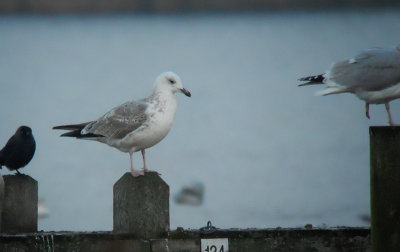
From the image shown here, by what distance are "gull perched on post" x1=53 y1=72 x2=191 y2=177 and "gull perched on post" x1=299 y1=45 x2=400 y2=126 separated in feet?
4.21

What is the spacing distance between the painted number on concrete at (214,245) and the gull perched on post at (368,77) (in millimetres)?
2019

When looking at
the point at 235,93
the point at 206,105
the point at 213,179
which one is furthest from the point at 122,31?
the point at 213,179

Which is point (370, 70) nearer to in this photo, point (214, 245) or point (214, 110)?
point (214, 245)

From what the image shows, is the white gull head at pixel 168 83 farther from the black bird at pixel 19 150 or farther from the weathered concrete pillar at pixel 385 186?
the weathered concrete pillar at pixel 385 186

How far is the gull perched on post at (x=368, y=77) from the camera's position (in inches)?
276

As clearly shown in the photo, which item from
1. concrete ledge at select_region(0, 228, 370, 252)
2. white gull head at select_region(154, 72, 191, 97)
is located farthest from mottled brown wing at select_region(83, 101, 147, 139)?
concrete ledge at select_region(0, 228, 370, 252)

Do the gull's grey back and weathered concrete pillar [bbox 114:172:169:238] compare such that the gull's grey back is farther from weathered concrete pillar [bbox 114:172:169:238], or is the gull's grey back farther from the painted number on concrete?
weathered concrete pillar [bbox 114:172:169:238]

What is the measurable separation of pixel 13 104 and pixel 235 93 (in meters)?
15.7

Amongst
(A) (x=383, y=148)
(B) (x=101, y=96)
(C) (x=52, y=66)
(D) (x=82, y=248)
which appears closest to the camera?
(A) (x=383, y=148)

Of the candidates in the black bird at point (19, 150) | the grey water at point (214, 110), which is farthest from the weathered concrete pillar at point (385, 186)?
the grey water at point (214, 110)

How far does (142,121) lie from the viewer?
625 centimetres

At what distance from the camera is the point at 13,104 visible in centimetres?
4706

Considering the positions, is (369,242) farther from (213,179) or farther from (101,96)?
(101,96)

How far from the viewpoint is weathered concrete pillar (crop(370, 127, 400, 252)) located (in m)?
5.08
